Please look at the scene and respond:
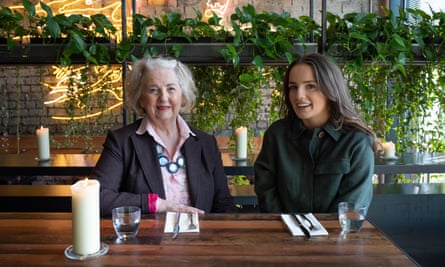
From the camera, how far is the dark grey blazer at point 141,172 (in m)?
1.58

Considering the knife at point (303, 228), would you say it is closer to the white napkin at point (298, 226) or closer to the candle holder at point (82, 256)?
the white napkin at point (298, 226)

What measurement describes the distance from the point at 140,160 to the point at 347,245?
821 mm

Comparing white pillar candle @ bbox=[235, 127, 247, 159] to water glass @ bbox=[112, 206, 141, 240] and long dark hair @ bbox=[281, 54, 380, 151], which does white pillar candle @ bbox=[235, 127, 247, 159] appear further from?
water glass @ bbox=[112, 206, 141, 240]

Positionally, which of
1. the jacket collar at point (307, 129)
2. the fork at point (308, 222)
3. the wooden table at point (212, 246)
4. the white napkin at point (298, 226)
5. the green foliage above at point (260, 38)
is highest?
the green foliage above at point (260, 38)

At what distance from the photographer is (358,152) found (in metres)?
1.52

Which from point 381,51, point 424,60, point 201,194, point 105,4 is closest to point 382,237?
point 201,194

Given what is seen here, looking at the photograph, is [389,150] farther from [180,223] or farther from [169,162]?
[180,223]

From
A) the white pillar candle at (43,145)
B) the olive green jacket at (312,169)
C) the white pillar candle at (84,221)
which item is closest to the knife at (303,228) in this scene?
the olive green jacket at (312,169)

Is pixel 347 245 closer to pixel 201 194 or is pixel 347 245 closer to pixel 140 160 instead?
pixel 201 194

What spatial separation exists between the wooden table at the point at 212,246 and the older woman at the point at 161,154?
34 centimetres

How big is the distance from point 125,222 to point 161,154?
59 centimetres

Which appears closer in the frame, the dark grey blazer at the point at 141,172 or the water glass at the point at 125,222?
the water glass at the point at 125,222

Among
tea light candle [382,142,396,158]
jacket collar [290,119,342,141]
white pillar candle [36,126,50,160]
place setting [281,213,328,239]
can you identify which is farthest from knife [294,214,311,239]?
white pillar candle [36,126,50,160]

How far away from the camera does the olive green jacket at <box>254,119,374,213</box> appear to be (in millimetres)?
1508
